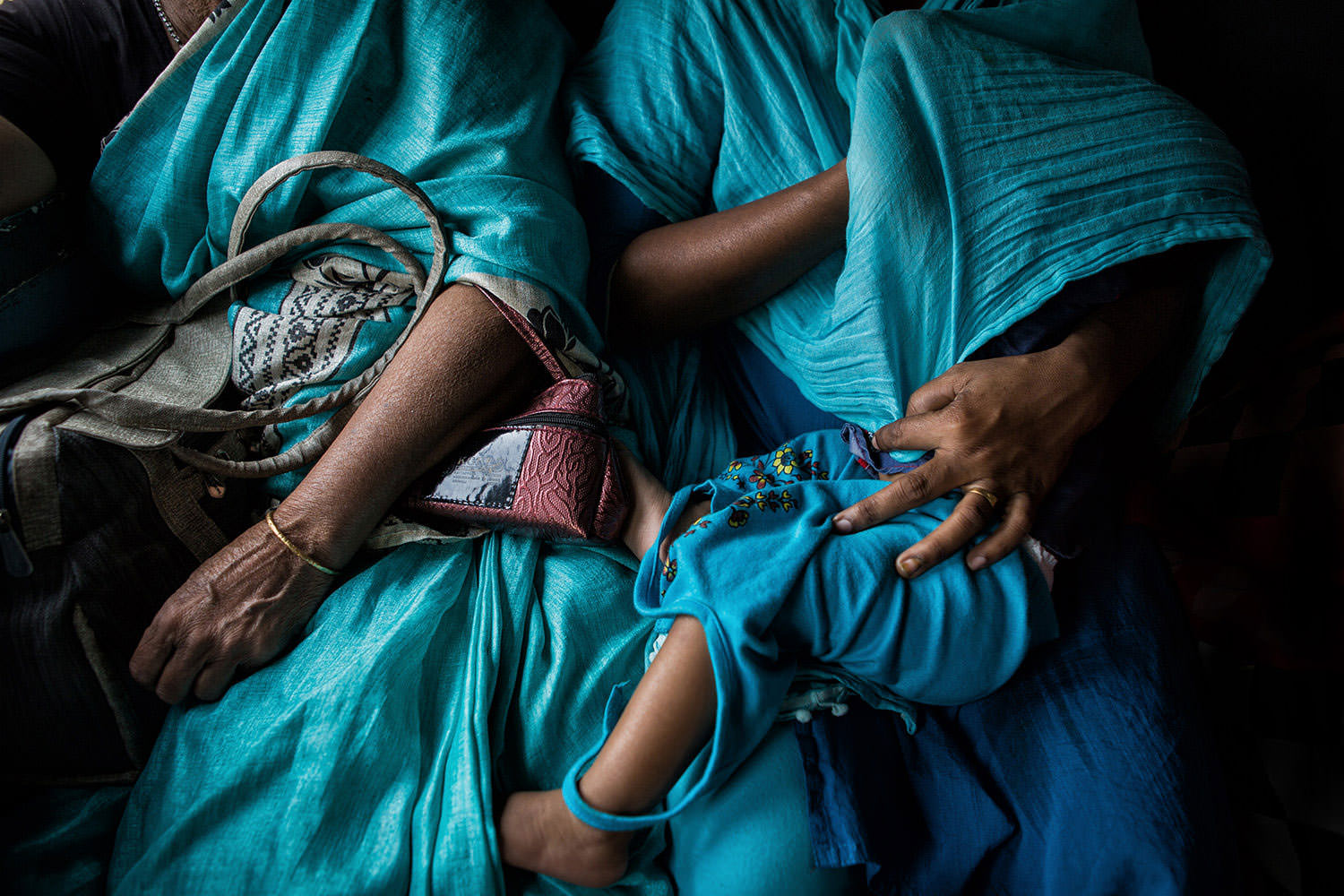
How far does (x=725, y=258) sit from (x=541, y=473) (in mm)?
364

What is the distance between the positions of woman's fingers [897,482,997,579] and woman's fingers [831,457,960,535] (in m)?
0.03

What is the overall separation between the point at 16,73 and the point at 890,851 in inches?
49.3

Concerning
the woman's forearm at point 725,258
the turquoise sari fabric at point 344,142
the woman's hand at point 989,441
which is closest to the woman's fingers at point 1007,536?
the woman's hand at point 989,441

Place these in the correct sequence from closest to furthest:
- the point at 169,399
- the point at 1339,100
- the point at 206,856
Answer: the point at 206,856, the point at 169,399, the point at 1339,100

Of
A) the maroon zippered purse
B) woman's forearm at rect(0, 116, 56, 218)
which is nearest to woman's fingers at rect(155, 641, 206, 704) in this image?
the maroon zippered purse

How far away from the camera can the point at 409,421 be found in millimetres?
772

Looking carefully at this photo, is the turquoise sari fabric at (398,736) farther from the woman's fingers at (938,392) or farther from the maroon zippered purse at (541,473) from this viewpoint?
the woman's fingers at (938,392)

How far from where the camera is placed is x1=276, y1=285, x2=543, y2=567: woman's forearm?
760 mm

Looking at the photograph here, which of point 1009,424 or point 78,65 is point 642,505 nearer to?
point 1009,424

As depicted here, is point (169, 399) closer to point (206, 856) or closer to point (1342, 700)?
point (206, 856)

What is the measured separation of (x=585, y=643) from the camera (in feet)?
2.53

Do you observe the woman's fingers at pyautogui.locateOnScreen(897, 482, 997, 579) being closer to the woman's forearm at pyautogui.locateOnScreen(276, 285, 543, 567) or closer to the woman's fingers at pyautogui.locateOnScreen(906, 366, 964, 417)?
the woman's fingers at pyautogui.locateOnScreen(906, 366, 964, 417)

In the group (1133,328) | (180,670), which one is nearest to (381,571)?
(180,670)

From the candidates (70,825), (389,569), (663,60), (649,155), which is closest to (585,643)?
(389,569)
